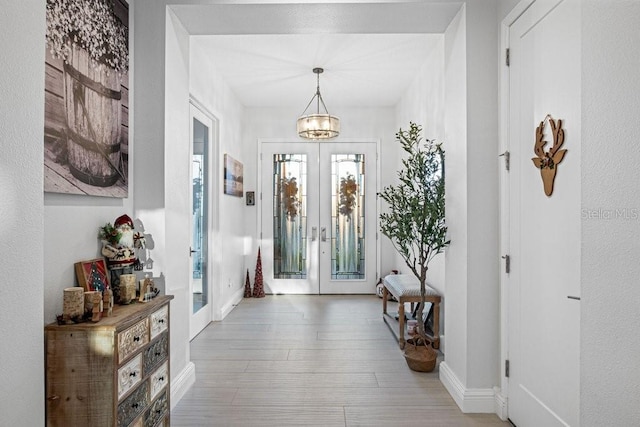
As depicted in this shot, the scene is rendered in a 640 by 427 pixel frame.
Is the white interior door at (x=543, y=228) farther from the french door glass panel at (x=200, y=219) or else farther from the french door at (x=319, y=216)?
the french door at (x=319, y=216)

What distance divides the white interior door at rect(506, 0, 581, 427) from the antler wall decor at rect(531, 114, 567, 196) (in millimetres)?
23

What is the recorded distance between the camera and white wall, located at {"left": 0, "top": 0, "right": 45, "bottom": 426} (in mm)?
1308

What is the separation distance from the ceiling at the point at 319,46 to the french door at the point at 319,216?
746 mm

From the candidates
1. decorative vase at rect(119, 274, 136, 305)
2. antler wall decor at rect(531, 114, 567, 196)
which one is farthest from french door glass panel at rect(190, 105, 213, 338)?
antler wall decor at rect(531, 114, 567, 196)

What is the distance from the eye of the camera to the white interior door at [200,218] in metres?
3.92

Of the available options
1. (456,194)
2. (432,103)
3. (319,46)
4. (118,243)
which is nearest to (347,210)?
(432,103)

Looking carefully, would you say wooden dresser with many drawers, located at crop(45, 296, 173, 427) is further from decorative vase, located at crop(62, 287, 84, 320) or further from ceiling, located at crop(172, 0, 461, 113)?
ceiling, located at crop(172, 0, 461, 113)

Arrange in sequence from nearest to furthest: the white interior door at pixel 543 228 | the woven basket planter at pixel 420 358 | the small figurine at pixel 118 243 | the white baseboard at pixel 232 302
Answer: the white interior door at pixel 543 228, the small figurine at pixel 118 243, the woven basket planter at pixel 420 358, the white baseboard at pixel 232 302

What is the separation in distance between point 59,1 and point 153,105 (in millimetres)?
760

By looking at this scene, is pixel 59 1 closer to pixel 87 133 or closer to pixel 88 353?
pixel 87 133

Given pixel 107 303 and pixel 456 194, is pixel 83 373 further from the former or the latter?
pixel 456 194

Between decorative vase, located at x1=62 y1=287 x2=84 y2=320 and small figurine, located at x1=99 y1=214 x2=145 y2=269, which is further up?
small figurine, located at x1=99 y1=214 x2=145 y2=269

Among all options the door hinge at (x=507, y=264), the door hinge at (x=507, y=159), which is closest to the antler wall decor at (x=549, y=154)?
the door hinge at (x=507, y=159)

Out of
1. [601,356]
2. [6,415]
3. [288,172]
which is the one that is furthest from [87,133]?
[288,172]
